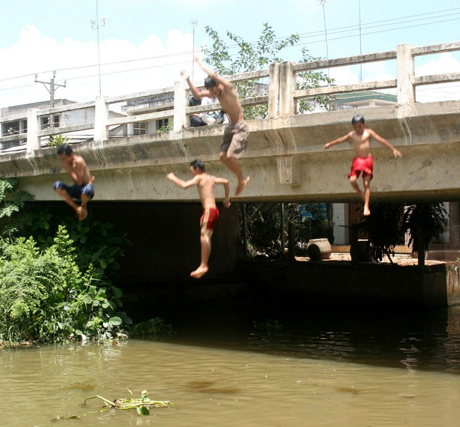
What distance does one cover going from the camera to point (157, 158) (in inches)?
535

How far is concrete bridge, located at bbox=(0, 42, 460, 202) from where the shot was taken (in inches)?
410

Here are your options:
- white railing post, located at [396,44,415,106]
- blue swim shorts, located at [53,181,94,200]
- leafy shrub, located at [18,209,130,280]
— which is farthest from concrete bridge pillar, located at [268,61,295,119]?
leafy shrub, located at [18,209,130,280]

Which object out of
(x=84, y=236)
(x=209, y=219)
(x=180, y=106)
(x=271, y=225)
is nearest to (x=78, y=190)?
(x=209, y=219)

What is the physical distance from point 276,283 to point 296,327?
502 centimetres

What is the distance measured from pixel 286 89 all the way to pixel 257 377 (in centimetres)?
479

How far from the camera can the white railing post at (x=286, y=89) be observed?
38.4 feet

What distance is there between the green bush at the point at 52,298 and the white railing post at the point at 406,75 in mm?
7952

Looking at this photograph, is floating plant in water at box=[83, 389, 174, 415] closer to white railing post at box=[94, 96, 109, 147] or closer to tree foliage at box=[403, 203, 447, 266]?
white railing post at box=[94, 96, 109, 147]

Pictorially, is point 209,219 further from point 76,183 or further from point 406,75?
point 406,75

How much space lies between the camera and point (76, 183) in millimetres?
9719

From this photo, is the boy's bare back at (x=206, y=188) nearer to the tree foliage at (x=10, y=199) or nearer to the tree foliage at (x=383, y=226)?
the tree foliage at (x=10, y=199)

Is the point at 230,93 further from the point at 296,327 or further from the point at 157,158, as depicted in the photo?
the point at 296,327

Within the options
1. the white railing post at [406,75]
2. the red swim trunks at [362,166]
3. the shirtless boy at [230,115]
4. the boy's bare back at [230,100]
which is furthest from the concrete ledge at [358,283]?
the boy's bare back at [230,100]

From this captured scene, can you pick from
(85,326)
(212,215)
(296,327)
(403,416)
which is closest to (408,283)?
(296,327)
